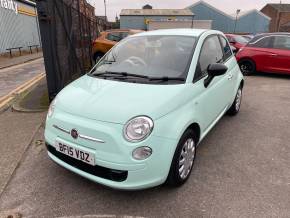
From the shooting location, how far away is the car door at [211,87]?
10.6 ft

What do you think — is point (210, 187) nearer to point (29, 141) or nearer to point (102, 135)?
point (102, 135)

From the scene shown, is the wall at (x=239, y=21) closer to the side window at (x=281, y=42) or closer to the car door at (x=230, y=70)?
the side window at (x=281, y=42)

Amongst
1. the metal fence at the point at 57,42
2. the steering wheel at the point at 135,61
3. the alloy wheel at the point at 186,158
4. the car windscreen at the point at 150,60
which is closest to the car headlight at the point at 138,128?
the alloy wheel at the point at 186,158

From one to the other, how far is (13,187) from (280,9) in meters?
68.2

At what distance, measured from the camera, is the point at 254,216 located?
2.53 m

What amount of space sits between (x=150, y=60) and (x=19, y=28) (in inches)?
882

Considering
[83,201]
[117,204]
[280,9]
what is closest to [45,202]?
[83,201]

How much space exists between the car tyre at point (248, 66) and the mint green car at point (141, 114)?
6252mm

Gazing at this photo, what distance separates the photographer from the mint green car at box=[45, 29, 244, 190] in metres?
2.43

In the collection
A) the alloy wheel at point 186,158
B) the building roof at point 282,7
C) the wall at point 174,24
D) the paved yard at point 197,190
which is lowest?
the paved yard at point 197,190

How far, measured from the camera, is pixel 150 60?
3465 millimetres

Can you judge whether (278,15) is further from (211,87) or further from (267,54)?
(211,87)

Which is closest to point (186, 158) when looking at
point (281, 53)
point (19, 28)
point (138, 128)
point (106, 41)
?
point (138, 128)

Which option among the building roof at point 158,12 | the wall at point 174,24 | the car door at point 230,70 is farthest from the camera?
the building roof at point 158,12
